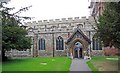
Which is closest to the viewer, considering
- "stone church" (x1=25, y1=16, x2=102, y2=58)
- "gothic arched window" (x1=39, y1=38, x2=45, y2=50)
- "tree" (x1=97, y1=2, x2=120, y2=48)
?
"tree" (x1=97, y1=2, x2=120, y2=48)

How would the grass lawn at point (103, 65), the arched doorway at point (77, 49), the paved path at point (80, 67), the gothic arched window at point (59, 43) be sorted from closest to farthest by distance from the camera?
the grass lawn at point (103, 65) < the paved path at point (80, 67) < the arched doorway at point (77, 49) < the gothic arched window at point (59, 43)

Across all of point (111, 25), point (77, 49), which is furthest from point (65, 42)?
point (111, 25)

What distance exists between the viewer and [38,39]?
53.3 metres

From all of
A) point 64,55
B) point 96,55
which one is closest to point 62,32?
point 64,55

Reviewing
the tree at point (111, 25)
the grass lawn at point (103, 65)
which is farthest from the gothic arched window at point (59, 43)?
the tree at point (111, 25)

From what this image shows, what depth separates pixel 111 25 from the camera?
75.4 feet

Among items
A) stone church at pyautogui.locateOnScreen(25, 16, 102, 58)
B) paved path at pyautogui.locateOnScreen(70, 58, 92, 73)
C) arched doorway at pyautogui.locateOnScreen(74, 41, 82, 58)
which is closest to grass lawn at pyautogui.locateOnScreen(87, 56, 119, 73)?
paved path at pyautogui.locateOnScreen(70, 58, 92, 73)

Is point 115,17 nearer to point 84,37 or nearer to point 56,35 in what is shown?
point 84,37

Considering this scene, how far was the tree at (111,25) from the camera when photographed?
2294 cm

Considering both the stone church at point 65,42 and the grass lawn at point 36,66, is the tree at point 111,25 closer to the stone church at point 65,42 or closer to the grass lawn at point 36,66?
the grass lawn at point 36,66

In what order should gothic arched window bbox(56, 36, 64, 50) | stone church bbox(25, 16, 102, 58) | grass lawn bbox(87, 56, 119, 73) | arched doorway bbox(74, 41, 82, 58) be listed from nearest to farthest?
grass lawn bbox(87, 56, 119, 73) < stone church bbox(25, 16, 102, 58) < arched doorway bbox(74, 41, 82, 58) < gothic arched window bbox(56, 36, 64, 50)

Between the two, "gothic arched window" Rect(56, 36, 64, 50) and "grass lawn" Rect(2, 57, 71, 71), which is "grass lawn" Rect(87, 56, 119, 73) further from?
"gothic arched window" Rect(56, 36, 64, 50)

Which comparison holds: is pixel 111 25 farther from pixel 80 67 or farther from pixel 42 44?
pixel 42 44

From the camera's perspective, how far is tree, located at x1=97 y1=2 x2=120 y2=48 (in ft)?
75.3
